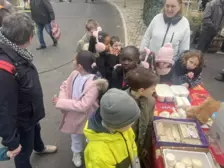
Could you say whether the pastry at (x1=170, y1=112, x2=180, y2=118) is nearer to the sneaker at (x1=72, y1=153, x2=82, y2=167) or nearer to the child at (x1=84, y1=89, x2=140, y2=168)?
the child at (x1=84, y1=89, x2=140, y2=168)

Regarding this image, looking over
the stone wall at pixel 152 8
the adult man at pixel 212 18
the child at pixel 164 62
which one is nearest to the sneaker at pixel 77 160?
the child at pixel 164 62

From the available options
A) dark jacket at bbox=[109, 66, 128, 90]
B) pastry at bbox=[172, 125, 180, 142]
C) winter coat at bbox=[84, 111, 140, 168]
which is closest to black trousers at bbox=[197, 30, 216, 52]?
dark jacket at bbox=[109, 66, 128, 90]

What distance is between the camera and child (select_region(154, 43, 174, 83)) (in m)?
2.76

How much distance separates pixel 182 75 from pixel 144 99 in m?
1.21

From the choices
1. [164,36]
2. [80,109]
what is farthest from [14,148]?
[164,36]

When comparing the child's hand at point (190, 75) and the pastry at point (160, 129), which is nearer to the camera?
the pastry at point (160, 129)

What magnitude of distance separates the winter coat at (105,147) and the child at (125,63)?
961mm

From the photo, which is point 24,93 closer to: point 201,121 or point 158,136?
point 158,136

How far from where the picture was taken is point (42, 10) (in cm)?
610

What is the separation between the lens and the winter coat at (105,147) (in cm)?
155

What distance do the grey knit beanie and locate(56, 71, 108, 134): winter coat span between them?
51 centimetres

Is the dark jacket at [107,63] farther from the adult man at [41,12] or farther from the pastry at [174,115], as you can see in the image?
the adult man at [41,12]

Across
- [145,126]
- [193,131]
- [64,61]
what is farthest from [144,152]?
[64,61]

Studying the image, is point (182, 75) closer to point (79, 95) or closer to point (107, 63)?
point (107, 63)
